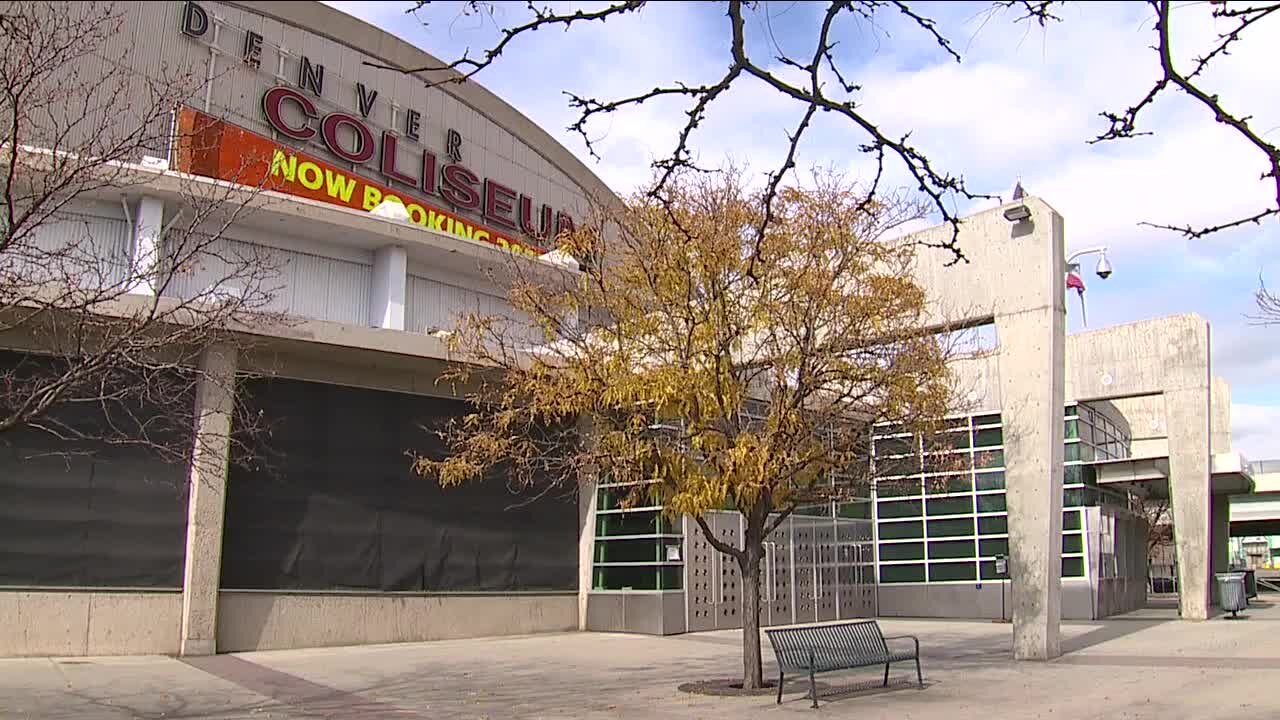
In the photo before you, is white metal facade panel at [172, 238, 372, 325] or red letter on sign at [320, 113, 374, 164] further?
red letter on sign at [320, 113, 374, 164]

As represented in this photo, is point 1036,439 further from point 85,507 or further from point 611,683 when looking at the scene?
point 85,507

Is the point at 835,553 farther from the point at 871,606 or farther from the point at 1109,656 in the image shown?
the point at 1109,656

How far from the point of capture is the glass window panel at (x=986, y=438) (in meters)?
26.0

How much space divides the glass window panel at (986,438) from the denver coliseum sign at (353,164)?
12.0m

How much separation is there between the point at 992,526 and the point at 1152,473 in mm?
4628

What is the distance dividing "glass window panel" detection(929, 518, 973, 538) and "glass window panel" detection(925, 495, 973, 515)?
0.70 ft

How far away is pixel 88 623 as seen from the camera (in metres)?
16.6

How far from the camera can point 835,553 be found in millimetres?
26734

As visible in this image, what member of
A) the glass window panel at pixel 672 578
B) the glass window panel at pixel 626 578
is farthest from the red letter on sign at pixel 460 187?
the glass window panel at pixel 672 578

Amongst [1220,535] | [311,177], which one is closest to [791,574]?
[311,177]

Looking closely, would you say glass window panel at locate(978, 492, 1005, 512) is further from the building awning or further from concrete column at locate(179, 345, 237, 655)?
concrete column at locate(179, 345, 237, 655)

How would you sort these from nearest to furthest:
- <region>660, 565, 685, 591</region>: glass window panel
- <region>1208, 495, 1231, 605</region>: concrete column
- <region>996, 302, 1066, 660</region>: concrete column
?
<region>996, 302, 1066, 660</region>: concrete column → <region>660, 565, 685, 591</region>: glass window panel → <region>1208, 495, 1231, 605</region>: concrete column

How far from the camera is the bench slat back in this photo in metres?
11.9

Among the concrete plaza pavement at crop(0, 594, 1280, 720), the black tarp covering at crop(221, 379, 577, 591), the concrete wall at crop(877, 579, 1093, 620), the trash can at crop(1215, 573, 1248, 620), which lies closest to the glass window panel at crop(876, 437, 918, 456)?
the concrete plaza pavement at crop(0, 594, 1280, 720)
